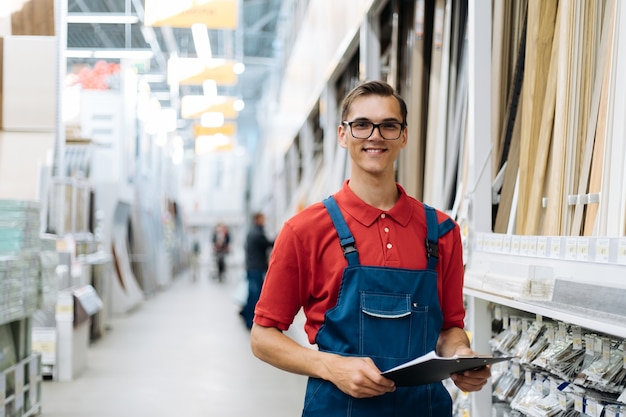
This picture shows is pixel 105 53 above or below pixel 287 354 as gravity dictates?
above

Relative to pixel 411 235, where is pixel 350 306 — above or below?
below

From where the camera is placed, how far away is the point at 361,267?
77.6 inches

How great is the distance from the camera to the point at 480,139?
128 inches

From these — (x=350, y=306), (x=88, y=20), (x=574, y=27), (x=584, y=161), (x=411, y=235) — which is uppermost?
(x=88, y=20)

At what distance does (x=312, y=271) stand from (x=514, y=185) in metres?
1.45

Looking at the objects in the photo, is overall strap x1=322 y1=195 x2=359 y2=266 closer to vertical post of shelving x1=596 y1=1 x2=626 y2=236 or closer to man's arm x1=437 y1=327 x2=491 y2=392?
man's arm x1=437 y1=327 x2=491 y2=392

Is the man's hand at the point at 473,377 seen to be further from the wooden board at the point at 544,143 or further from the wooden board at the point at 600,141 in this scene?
the wooden board at the point at 544,143

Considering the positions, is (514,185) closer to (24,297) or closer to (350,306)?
(350,306)

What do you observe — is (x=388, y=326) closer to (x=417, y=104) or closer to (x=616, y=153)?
(x=616, y=153)

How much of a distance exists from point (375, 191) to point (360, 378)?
523 millimetres

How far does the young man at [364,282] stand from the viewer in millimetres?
1954

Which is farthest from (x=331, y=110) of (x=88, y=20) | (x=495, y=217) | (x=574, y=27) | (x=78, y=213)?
(x=88, y=20)

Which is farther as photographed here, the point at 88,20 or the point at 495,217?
the point at 88,20

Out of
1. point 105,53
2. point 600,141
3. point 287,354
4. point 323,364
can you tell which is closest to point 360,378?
point 323,364
